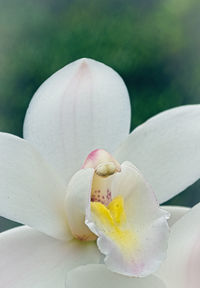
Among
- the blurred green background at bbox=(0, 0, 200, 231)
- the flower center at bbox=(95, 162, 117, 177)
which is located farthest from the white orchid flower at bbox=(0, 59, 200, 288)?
the blurred green background at bbox=(0, 0, 200, 231)

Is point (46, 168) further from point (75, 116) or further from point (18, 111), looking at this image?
point (18, 111)

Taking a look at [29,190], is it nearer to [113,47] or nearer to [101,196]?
[101,196]

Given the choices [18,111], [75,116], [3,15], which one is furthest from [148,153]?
[3,15]

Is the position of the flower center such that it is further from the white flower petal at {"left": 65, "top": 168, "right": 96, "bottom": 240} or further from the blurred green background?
the blurred green background

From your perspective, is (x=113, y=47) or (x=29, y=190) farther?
(x=113, y=47)

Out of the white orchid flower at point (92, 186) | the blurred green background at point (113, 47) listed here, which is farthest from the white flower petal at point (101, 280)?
the blurred green background at point (113, 47)

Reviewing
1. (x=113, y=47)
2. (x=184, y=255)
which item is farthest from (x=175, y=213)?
(x=113, y=47)
